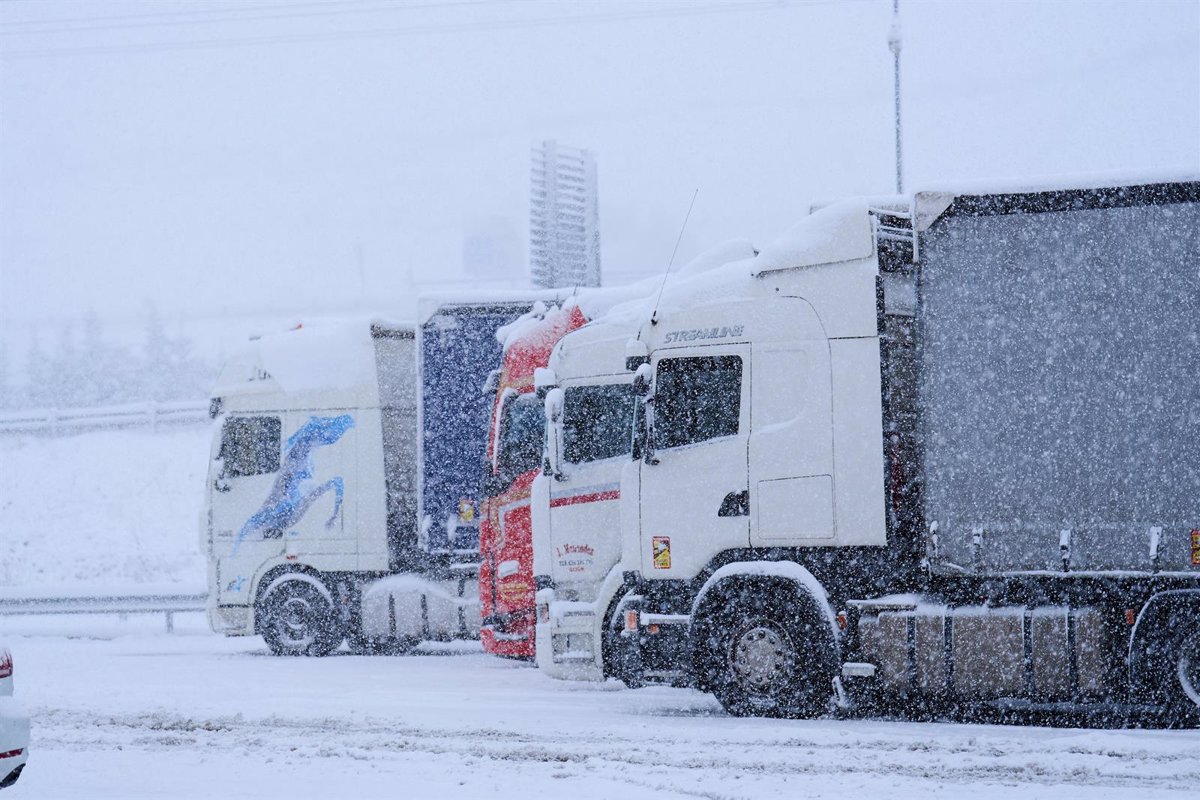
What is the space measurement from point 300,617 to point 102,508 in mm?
16619

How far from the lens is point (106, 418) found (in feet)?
119

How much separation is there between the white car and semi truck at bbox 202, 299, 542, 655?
898cm

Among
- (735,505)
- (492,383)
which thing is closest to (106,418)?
(492,383)

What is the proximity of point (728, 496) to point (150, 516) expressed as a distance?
23.1 meters

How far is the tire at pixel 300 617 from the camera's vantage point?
1684 centimetres

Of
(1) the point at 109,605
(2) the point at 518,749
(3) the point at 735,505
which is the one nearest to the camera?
(2) the point at 518,749

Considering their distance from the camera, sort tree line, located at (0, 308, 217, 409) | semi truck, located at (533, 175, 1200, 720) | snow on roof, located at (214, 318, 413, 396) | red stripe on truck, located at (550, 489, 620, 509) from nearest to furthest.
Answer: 1. semi truck, located at (533, 175, 1200, 720)
2. red stripe on truck, located at (550, 489, 620, 509)
3. snow on roof, located at (214, 318, 413, 396)
4. tree line, located at (0, 308, 217, 409)

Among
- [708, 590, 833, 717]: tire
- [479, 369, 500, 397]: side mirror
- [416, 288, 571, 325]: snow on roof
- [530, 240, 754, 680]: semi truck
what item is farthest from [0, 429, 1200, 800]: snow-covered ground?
[416, 288, 571, 325]: snow on roof

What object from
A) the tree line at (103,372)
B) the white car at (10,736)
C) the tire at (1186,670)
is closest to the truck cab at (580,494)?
the tire at (1186,670)

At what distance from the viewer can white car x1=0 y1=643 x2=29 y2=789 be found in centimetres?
708

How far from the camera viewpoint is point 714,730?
33.3 feet

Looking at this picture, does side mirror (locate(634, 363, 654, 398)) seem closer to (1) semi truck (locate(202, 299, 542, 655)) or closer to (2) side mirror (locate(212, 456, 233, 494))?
(1) semi truck (locate(202, 299, 542, 655))

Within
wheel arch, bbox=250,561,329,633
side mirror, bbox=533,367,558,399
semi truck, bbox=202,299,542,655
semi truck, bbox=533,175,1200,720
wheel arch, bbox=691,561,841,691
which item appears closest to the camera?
semi truck, bbox=533,175,1200,720

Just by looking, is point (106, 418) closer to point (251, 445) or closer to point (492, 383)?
point (251, 445)
